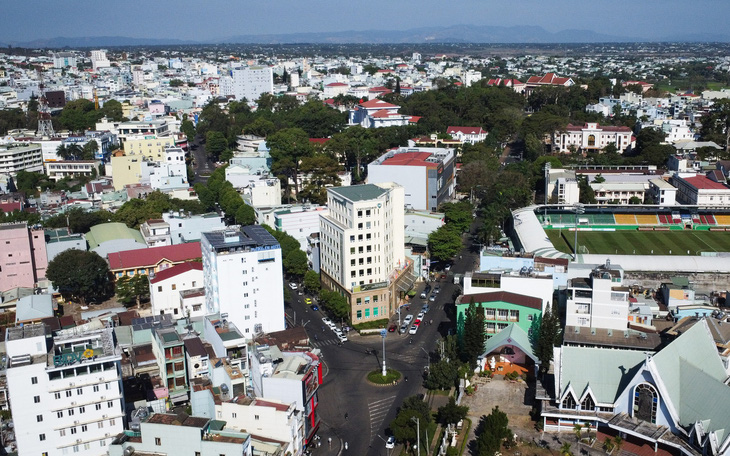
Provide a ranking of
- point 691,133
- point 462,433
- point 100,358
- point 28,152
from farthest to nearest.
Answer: point 691,133, point 28,152, point 462,433, point 100,358

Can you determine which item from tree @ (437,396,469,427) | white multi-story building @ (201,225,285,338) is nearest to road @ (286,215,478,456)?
tree @ (437,396,469,427)

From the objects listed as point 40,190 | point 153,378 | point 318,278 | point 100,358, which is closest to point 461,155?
point 318,278

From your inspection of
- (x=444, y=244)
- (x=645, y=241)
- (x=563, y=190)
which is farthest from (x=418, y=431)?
(x=563, y=190)

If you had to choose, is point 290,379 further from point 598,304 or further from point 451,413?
point 598,304

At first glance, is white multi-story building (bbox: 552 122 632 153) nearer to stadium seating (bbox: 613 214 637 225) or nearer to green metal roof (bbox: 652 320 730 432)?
stadium seating (bbox: 613 214 637 225)

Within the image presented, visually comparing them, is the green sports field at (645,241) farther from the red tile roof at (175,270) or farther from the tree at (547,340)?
the red tile roof at (175,270)

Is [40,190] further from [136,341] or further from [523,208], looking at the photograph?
[523,208]
